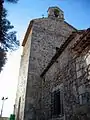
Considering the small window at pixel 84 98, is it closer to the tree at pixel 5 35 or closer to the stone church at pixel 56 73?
the stone church at pixel 56 73

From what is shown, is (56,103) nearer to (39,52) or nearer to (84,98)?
(84,98)

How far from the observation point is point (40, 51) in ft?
38.6

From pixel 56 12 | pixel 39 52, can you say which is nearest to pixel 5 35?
pixel 39 52

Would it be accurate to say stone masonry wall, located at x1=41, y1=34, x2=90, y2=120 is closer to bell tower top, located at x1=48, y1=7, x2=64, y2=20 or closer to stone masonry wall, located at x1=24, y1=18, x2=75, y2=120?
stone masonry wall, located at x1=24, y1=18, x2=75, y2=120

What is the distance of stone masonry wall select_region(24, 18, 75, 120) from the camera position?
955 cm

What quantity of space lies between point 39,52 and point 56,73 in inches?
159

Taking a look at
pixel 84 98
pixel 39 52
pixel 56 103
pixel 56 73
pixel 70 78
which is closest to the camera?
pixel 84 98

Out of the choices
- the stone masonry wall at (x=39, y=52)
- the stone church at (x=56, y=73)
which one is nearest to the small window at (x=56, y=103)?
the stone church at (x=56, y=73)

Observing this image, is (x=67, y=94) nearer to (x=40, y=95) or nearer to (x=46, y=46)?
(x=40, y=95)

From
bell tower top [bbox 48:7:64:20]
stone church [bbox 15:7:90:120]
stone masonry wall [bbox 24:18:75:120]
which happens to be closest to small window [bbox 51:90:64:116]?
stone church [bbox 15:7:90:120]

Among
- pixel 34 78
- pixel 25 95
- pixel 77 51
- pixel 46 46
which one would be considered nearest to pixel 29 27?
pixel 46 46

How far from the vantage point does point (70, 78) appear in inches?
239

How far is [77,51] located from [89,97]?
6.28 ft

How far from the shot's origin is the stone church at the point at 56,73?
523 cm
